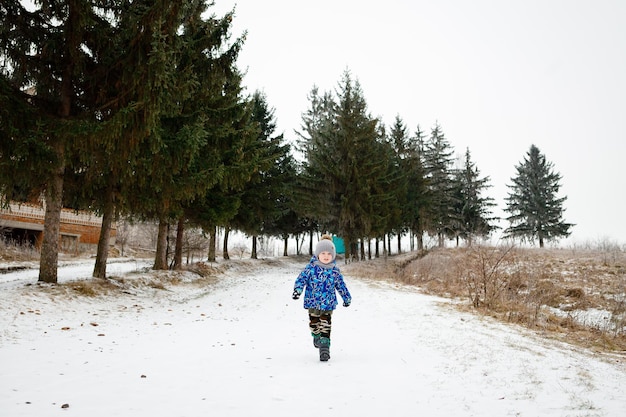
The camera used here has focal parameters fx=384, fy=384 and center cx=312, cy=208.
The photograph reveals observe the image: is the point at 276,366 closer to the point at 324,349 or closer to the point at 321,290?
the point at 324,349

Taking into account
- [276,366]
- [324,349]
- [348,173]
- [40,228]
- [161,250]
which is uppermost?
[348,173]

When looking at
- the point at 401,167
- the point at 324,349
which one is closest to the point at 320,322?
the point at 324,349

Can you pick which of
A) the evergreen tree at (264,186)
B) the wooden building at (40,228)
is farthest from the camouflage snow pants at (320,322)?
the wooden building at (40,228)

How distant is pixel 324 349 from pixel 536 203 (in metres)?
38.6

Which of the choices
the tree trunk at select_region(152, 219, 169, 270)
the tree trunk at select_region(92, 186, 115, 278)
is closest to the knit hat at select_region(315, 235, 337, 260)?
the tree trunk at select_region(92, 186, 115, 278)

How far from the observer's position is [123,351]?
5637 mm

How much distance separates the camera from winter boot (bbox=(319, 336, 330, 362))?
17.7 feet

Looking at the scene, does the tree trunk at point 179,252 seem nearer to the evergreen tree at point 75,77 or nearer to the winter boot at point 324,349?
the evergreen tree at point 75,77

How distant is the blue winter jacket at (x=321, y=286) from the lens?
5.83m

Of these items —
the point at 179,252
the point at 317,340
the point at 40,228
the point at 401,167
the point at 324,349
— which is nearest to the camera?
the point at 324,349

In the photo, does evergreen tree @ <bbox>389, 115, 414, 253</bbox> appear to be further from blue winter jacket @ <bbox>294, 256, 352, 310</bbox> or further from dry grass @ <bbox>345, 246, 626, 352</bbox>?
blue winter jacket @ <bbox>294, 256, 352, 310</bbox>

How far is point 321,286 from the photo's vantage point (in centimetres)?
592

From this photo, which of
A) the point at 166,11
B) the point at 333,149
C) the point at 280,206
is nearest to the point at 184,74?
the point at 166,11

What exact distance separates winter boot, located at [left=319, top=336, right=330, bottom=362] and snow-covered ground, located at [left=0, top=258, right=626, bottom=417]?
0.10 meters
